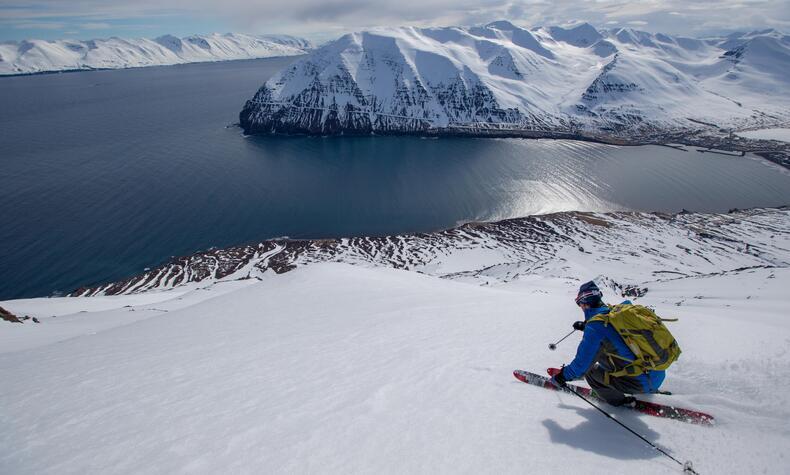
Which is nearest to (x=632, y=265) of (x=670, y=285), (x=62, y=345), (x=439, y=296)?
(x=670, y=285)

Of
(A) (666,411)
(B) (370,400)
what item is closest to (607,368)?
(A) (666,411)

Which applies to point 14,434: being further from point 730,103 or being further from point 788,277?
point 730,103

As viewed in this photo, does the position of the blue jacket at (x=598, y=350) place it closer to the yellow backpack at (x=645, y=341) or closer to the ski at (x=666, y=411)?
the yellow backpack at (x=645, y=341)

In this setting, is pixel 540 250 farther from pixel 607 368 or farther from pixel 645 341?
pixel 645 341

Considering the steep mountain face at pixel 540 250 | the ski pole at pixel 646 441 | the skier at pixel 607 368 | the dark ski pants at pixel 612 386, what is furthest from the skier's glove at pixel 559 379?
the steep mountain face at pixel 540 250

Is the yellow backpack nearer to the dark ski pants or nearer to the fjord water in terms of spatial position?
the dark ski pants

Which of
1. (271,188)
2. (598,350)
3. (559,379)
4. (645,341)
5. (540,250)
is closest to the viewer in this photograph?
(645,341)

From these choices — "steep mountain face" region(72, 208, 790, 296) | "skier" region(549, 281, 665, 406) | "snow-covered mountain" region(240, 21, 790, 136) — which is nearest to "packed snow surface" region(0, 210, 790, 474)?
"skier" region(549, 281, 665, 406)
